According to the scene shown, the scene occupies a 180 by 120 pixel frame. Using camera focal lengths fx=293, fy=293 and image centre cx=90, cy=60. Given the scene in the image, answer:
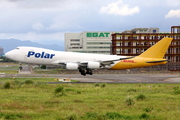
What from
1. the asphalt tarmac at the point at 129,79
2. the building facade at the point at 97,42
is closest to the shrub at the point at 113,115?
the asphalt tarmac at the point at 129,79

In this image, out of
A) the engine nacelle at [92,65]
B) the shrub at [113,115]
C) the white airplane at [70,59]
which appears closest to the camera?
the shrub at [113,115]

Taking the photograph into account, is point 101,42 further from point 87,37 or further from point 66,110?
point 66,110

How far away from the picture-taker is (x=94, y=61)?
4712cm

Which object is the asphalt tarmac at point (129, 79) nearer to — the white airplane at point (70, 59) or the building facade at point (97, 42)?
the white airplane at point (70, 59)

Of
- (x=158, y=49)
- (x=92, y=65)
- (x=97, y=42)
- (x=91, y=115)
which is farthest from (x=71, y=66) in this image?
(x=97, y=42)

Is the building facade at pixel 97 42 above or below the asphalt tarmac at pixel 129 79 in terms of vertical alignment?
above

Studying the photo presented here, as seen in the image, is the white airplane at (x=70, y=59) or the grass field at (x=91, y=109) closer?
the grass field at (x=91, y=109)

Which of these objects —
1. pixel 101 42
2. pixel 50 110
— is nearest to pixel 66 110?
pixel 50 110

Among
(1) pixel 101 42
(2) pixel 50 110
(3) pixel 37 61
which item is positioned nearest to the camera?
(2) pixel 50 110

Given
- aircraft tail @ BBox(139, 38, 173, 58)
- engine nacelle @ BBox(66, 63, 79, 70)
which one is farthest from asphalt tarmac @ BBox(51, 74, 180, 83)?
engine nacelle @ BBox(66, 63, 79, 70)

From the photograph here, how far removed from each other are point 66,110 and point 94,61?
2886cm

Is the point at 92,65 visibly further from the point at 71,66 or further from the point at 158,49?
the point at 158,49

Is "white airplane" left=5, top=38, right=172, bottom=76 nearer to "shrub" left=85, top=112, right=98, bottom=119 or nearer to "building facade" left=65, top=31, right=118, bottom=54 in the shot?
"shrub" left=85, top=112, right=98, bottom=119

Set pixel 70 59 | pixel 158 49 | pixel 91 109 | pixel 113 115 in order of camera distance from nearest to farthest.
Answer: pixel 113 115
pixel 91 109
pixel 70 59
pixel 158 49
